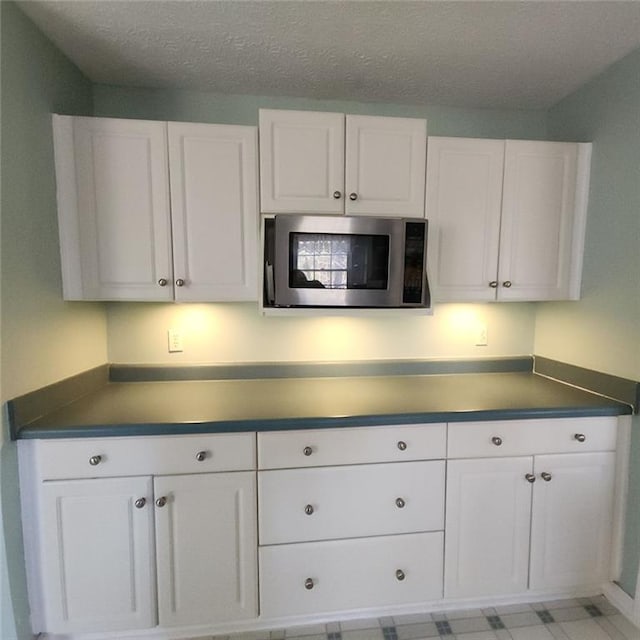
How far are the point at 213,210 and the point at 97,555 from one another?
4.62ft

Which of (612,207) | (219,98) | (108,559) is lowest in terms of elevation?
(108,559)

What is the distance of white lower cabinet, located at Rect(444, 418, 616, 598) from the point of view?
1455mm

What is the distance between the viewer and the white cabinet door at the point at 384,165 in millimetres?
1529

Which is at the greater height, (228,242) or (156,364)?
(228,242)

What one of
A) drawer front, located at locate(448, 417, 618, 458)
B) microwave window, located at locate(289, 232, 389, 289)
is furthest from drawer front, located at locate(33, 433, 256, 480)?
drawer front, located at locate(448, 417, 618, 458)

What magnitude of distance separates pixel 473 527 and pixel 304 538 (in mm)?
704

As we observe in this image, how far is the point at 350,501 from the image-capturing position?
1391 mm

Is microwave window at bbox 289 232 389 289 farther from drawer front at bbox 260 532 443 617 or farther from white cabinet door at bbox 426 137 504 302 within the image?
drawer front at bbox 260 532 443 617

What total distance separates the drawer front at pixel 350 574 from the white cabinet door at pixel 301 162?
1402mm

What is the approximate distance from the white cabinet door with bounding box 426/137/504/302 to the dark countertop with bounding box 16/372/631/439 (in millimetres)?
485

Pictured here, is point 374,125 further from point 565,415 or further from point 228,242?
point 565,415

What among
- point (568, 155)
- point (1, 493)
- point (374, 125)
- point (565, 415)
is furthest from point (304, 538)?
point (568, 155)

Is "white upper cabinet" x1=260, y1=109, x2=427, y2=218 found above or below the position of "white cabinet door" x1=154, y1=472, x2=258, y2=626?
above

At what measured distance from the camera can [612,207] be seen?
1574 mm
